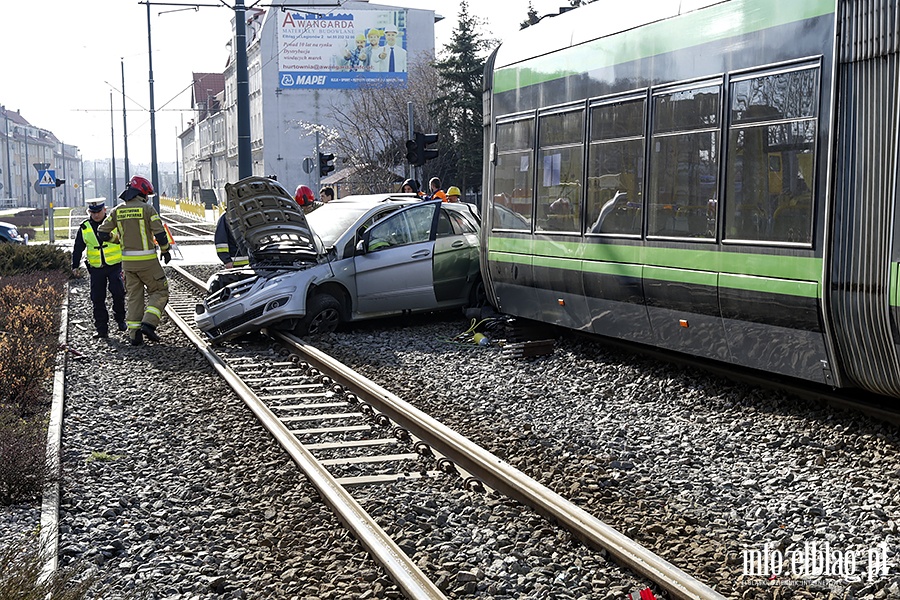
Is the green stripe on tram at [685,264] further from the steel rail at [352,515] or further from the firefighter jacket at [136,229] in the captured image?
the firefighter jacket at [136,229]

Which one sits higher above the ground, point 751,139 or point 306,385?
point 751,139

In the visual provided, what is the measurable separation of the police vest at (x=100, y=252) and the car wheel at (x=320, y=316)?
2.63 m

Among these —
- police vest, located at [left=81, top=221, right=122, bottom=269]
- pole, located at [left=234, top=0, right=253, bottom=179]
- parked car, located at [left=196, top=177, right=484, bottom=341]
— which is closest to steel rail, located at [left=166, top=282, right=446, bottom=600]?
parked car, located at [left=196, top=177, right=484, bottom=341]

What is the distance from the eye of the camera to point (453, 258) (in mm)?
14680

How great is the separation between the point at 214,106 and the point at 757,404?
3932 inches

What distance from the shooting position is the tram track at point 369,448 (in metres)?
5.51

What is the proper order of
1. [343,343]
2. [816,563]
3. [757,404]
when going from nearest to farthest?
[816,563] → [757,404] → [343,343]

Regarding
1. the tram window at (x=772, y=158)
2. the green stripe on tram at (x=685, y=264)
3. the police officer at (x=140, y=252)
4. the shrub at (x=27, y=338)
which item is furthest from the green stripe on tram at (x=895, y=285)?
the police officer at (x=140, y=252)

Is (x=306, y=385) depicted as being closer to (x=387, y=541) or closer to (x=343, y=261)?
(x=343, y=261)

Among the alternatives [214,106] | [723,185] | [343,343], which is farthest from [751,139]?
[214,106]

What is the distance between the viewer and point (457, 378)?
36.1 ft

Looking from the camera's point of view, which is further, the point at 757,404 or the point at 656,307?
the point at 656,307

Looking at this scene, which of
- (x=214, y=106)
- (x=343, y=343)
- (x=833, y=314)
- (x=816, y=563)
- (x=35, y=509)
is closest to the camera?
(x=816, y=563)

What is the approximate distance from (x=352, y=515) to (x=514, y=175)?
267 inches
